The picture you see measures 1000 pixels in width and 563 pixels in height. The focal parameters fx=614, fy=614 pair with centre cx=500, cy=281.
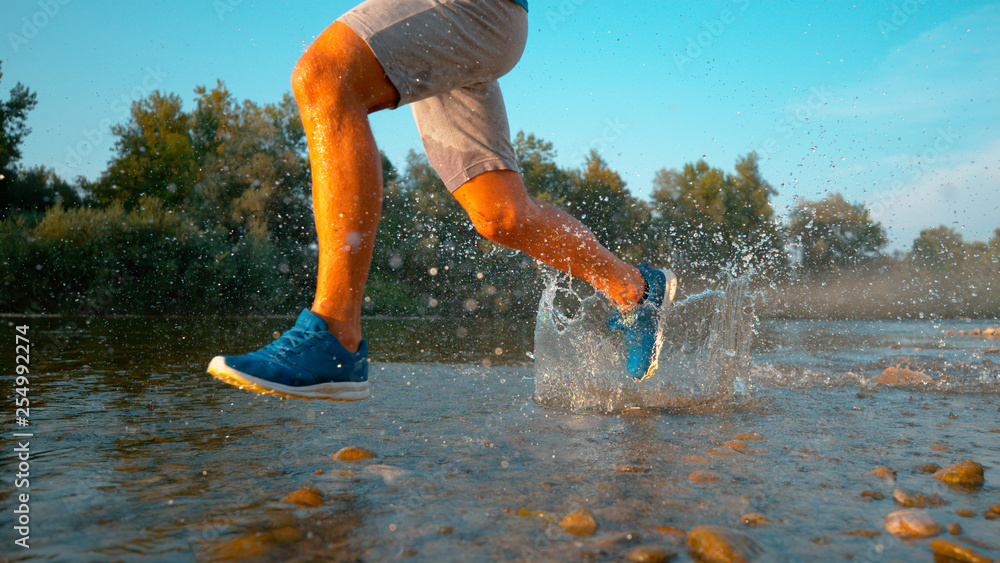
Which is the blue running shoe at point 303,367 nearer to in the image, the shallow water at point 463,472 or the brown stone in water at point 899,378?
the shallow water at point 463,472

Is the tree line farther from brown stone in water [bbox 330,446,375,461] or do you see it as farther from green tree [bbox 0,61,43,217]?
brown stone in water [bbox 330,446,375,461]

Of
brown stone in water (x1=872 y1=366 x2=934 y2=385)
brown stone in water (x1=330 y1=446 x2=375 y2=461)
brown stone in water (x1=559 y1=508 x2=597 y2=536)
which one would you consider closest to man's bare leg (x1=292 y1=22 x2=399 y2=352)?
brown stone in water (x1=330 y1=446 x2=375 y2=461)

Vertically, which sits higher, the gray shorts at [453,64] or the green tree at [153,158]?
the green tree at [153,158]

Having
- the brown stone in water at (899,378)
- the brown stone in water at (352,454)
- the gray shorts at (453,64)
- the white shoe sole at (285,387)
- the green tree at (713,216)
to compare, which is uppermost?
the green tree at (713,216)

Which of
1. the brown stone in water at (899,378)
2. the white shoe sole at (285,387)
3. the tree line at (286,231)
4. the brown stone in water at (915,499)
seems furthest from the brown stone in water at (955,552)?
the tree line at (286,231)

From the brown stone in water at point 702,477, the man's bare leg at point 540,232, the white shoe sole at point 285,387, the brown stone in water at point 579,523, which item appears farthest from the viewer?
the man's bare leg at point 540,232

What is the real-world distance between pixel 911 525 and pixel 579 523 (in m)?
0.62

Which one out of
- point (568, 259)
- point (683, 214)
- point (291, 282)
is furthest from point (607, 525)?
point (683, 214)

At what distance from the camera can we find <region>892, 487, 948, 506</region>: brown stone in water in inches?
51.9

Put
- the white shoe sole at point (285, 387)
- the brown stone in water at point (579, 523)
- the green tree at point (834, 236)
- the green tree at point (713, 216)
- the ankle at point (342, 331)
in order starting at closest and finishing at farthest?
the brown stone in water at point (579, 523) < the white shoe sole at point (285, 387) < the ankle at point (342, 331) < the green tree at point (834, 236) < the green tree at point (713, 216)

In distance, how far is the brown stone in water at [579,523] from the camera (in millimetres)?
1126

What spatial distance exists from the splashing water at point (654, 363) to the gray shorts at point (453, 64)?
1007 mm

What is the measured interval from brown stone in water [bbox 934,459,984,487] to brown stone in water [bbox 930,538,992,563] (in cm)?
52

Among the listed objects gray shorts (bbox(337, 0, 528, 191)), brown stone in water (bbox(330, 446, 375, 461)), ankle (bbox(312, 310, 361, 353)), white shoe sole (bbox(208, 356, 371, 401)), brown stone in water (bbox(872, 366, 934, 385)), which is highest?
gray shorts (bbox(337, 0, 528, 191))
